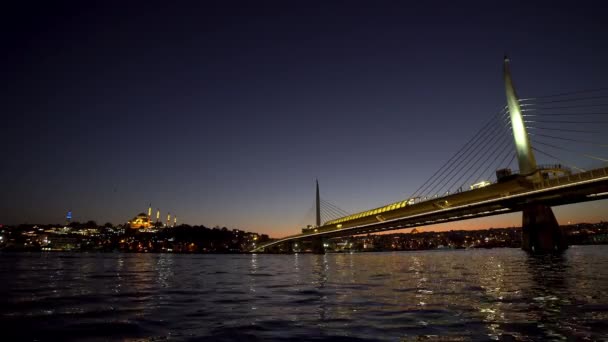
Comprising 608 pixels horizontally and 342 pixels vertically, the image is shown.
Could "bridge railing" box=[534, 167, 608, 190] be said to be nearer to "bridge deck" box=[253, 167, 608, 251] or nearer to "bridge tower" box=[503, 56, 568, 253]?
"bridge deck" box=[253, 167, 608, 251]

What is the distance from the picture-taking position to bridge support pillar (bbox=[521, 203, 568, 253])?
158 feet

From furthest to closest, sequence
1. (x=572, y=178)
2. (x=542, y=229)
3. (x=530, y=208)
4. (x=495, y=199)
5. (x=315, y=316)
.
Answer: (x=530, y=208)
(x=542, y=229)
(x=495, y=199)
(x=572, y=178)
(x=315, y=316)

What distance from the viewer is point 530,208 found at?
161 ft

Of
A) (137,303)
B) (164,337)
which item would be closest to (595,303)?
(164,337)

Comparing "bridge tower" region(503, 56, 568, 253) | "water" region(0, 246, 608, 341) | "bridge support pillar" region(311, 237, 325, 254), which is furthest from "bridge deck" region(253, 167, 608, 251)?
"bridge support pillar" region(311, 237, 325, 254)

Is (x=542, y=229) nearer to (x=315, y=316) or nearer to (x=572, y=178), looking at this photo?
(x=572, y=178)

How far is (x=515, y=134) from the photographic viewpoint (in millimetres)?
47062

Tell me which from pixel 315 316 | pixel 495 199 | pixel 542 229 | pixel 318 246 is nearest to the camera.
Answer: pixel 315 316

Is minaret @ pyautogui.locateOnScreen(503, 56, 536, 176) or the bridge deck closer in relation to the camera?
the bridge deck

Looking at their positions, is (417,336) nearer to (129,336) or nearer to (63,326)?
(129,336)

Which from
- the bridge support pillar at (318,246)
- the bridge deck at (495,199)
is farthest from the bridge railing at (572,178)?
the bridge support pillar at (318,246)

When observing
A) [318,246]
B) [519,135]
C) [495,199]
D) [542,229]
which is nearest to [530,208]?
[542,229]

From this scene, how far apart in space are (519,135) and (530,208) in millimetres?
10576

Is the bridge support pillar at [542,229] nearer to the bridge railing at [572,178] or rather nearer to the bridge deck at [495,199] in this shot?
the bridge deck at [495,199]
